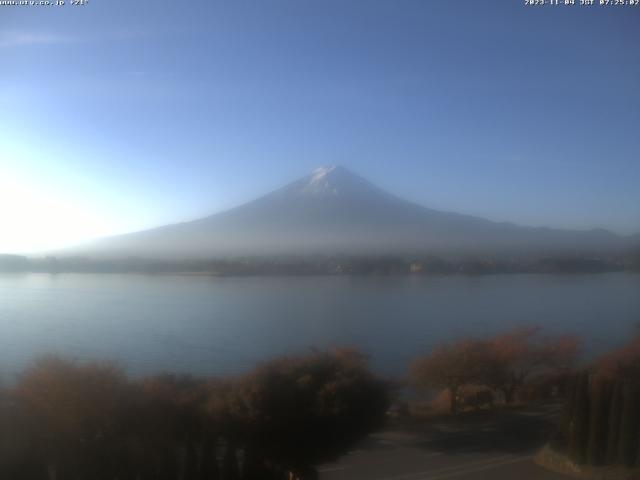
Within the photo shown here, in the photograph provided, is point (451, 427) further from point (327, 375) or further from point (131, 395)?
point (131, 395)

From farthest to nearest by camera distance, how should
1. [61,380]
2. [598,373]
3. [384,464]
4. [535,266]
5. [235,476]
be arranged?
[535,266] < [598,373] < [384,464] < [235,476] < [61,380]

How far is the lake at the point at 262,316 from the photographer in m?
6.70

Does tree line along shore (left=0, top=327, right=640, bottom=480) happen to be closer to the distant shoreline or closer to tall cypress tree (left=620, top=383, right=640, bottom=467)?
tall cypress tree (left=620, top=383, right=640, bottom=467)

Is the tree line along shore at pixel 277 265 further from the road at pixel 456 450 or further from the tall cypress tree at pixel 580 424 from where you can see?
the road at pixel 456 450

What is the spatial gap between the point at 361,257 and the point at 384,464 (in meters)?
2.76

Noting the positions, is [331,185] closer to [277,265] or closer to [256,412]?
[277,265]

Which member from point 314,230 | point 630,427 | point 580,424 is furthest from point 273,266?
point 630,427

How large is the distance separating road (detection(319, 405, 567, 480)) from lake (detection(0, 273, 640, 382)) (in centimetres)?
107

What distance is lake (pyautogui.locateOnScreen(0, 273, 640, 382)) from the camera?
6.70 meters

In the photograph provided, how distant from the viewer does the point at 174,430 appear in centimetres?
603

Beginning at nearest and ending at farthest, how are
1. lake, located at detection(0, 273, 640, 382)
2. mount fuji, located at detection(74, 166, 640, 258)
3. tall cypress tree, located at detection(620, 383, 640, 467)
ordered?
lake, located at detection(0, 273, 640, 382) < tall cypress tree, located at detection(620, 383, 640, 467) < mount fuji, located at detection(74, 166, 640, 258)

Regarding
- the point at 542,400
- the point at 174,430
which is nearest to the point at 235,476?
the point at 174,430

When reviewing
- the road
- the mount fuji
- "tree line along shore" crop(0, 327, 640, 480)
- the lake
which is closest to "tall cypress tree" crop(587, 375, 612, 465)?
"tree line along shore" crop(0, 327, 640, 480)

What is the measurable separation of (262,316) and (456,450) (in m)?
3.10
